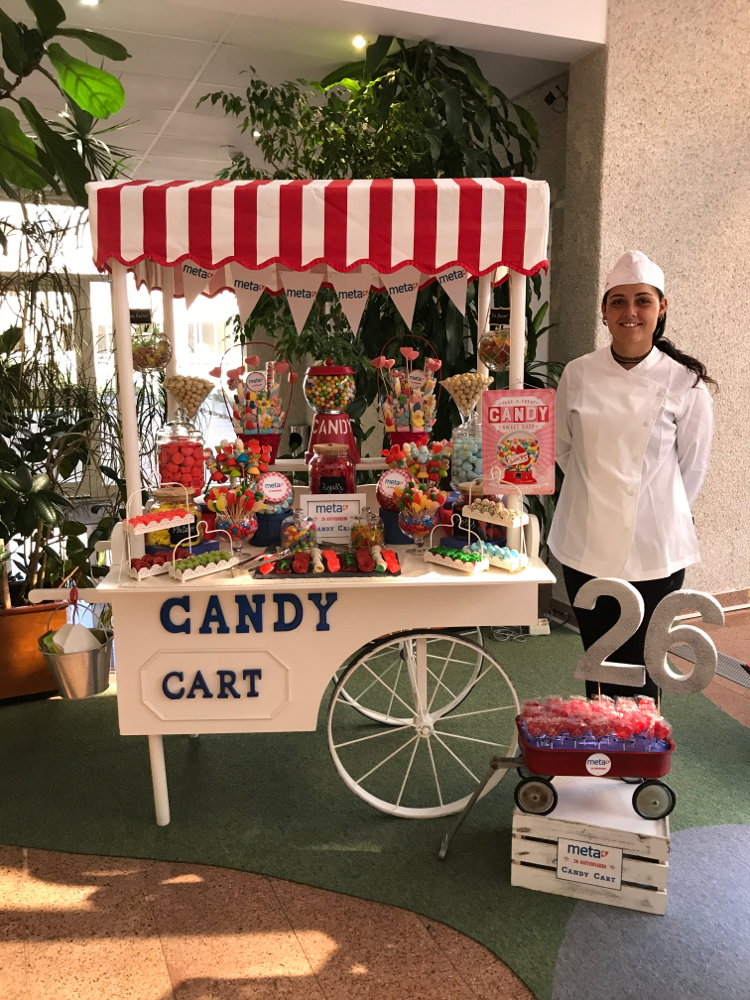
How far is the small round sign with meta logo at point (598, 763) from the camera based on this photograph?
2172mm

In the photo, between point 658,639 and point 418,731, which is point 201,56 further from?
point 658,639

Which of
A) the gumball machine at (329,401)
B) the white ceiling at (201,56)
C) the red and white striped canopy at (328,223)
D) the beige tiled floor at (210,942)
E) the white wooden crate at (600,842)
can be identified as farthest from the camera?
the white ceiling at (201,56)

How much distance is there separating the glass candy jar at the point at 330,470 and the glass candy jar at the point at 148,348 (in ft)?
2.28

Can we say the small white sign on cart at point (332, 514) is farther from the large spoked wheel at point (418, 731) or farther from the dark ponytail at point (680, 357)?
the dark ponytail at point (680, 357)

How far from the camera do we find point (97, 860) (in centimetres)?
246

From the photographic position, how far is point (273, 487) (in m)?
2.71

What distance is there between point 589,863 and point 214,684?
1.16m

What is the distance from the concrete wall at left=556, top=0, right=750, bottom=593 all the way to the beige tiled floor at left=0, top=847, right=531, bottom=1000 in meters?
3.01

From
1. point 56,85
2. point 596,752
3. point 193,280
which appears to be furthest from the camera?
point 193,280

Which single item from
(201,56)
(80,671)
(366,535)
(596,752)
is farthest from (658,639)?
(201,56)

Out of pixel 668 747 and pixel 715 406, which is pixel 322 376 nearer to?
pixel 668 747

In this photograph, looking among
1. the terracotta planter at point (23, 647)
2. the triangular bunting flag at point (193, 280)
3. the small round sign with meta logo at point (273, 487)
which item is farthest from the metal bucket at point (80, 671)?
the triangular bunting flag at point (193, 280)

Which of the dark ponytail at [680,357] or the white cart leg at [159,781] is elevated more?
the dark ponytail at [680,357]

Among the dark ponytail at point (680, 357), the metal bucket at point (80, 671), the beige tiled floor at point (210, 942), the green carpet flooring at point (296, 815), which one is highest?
the dark ponytail at point (680, 357)
